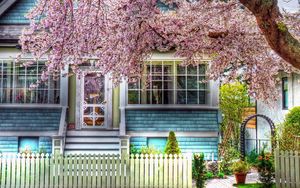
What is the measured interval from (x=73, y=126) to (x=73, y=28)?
7.13m

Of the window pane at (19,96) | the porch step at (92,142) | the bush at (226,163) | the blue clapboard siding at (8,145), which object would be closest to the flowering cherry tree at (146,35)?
the bush at (226,163)

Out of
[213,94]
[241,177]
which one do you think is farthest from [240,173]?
[213,94]

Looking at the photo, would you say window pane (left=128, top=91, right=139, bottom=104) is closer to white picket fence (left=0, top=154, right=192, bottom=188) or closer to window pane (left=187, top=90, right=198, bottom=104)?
window pane (left=187, top=90, right=198, bottom=104)

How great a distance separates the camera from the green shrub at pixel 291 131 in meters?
13.7

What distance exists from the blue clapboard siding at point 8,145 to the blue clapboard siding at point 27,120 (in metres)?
0.41

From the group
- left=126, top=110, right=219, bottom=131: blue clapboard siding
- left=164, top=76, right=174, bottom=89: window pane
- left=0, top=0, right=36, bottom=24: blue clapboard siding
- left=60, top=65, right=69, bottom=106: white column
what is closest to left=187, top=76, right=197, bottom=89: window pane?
left=164, top=76, right=174, bottom=89: window pane

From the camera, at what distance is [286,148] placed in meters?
13.7

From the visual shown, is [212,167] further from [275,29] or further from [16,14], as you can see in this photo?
[16,14]

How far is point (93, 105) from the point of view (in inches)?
643

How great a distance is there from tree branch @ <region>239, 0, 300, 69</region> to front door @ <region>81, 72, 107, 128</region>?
9.90 meters

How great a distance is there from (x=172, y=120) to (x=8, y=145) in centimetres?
674

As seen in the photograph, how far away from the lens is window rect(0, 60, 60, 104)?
15680mm

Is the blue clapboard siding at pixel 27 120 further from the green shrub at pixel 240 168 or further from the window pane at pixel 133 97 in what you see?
the green shrub at pixel 240 168

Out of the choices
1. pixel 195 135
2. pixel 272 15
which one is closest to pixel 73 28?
pixel 272 15
